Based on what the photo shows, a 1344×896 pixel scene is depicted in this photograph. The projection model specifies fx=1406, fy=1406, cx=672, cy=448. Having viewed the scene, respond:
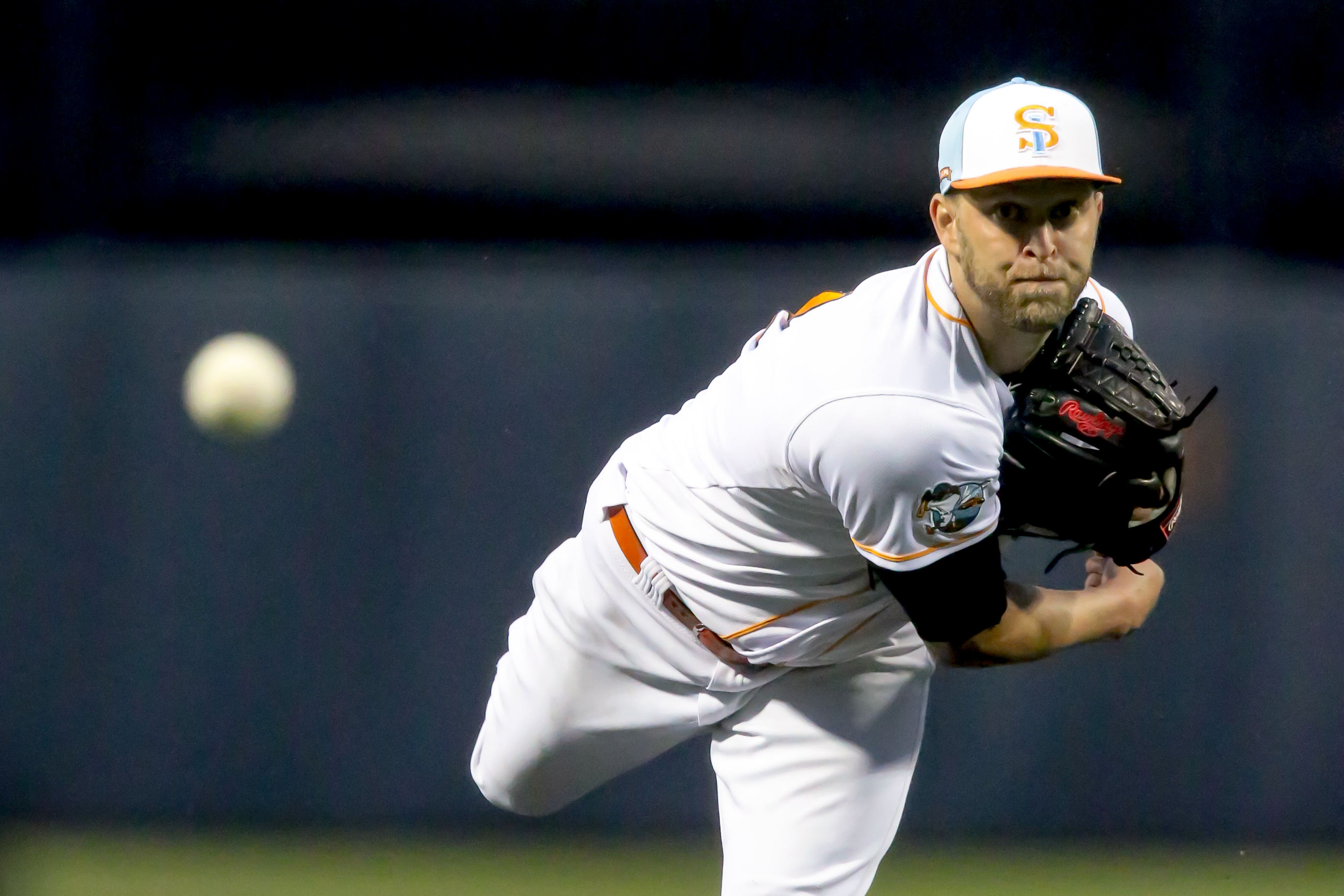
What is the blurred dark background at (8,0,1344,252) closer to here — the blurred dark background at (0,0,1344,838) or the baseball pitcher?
the blurred dark background at (0,0,1344,838)

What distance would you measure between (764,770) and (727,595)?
283mm

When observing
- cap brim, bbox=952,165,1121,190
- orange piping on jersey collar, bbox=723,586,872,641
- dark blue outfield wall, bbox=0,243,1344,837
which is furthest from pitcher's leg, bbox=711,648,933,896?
dark blue outfield wall, bbox=0,243,1344,837

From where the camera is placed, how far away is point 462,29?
3295 millimetres

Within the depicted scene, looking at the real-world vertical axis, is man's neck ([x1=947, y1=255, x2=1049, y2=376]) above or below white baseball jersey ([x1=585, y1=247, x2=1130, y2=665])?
above

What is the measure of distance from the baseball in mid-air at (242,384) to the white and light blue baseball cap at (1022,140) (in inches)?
76.4

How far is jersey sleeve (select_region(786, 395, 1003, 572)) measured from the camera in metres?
1.60

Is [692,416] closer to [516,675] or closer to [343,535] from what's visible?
[516,675]

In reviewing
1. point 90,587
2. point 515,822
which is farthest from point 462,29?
point 515,822

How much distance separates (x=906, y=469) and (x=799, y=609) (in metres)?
0.39

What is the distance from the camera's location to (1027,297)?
5.35 ft

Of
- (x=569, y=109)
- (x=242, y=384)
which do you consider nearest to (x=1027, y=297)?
(x=569, y=109)

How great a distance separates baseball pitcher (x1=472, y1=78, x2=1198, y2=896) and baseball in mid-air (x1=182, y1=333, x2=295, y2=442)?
1.13 meters

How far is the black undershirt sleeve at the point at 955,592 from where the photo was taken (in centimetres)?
171

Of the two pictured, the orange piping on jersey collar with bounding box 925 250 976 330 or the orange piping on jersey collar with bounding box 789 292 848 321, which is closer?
the orange piping on jersey collar with bounding box 925 250 976 330
